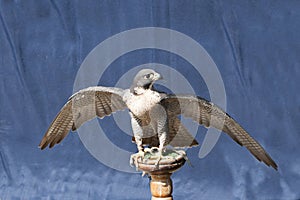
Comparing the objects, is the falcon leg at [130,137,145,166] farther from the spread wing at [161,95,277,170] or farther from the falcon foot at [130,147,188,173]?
the spread wing at [161,95,277,170]

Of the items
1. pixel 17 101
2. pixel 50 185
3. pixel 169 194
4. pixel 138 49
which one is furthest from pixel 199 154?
pixel 169 194

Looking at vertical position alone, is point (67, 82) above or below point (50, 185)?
above

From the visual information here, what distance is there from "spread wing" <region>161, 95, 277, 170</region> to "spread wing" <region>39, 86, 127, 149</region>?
0.64 ft

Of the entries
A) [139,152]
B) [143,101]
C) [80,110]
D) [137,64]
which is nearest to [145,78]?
[143,101]

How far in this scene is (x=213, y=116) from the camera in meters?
1.78

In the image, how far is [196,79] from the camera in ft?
8.64

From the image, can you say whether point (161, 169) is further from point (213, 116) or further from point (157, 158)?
point (213, 116)

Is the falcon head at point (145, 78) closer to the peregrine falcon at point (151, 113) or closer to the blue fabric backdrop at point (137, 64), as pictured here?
the peregrine falcon at point (151, 113)

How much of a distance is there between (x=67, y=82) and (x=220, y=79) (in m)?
0.70

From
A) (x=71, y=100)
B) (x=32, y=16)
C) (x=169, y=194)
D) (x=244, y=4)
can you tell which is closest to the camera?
(x=169, y=194)

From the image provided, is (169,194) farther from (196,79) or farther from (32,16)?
(32,16)

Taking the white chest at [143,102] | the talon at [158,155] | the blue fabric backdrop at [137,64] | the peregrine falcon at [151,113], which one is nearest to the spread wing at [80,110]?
the peregrine falcon at [151,113]

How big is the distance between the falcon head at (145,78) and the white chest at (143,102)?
19mm

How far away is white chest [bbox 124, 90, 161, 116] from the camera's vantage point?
5.30 feet
